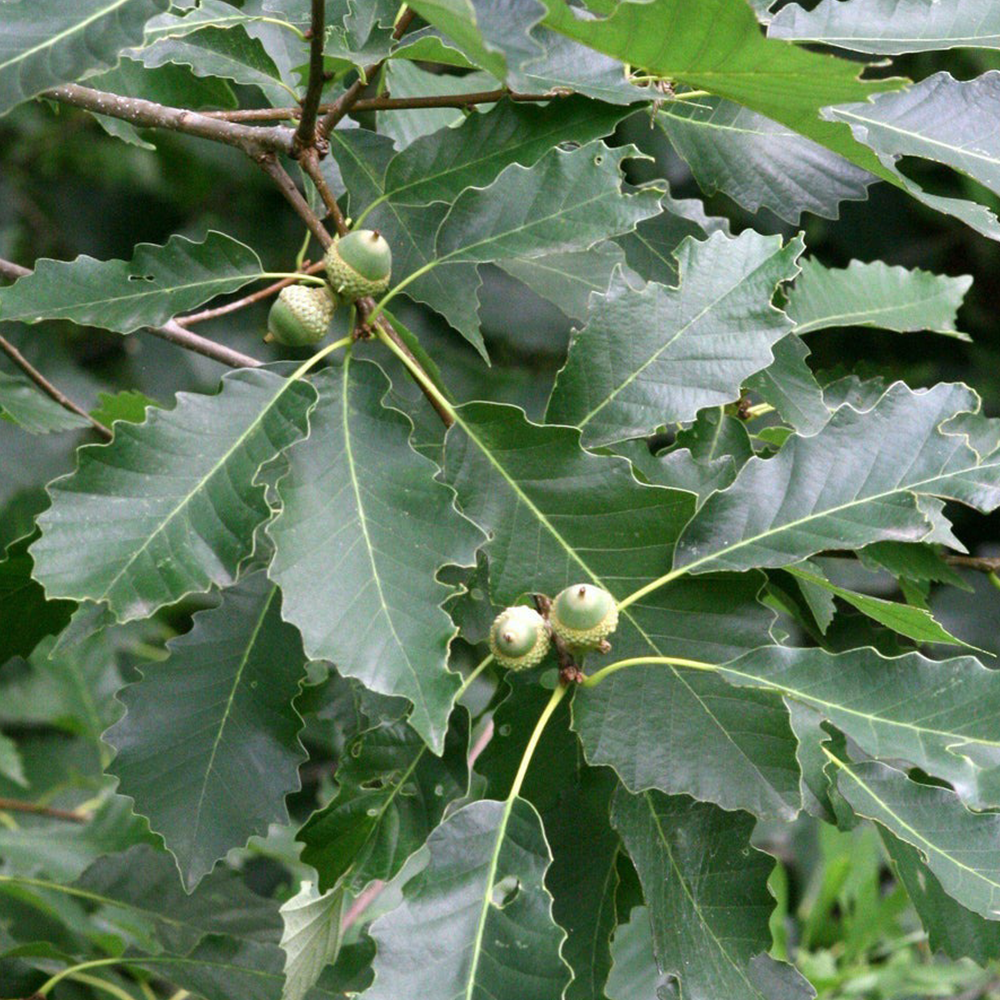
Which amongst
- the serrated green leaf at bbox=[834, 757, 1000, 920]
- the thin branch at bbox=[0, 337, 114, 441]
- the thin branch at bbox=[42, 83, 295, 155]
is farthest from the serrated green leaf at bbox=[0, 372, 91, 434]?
the serrated green leaf at bbox=[834, 757, 1000, 920]

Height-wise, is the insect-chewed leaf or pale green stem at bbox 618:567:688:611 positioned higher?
the insect-chewed leaf

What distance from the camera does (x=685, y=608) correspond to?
0.94 m

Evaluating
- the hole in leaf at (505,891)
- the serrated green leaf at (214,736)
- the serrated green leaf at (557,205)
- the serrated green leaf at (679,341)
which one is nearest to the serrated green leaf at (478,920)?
the hole in leaf at (505,891)

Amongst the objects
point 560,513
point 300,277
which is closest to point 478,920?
point 560,513

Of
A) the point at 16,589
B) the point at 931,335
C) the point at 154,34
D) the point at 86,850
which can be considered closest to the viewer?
the point at 154,34

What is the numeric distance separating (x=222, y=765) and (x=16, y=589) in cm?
29

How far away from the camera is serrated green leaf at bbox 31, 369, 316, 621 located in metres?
0.83

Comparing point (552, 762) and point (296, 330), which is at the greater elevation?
point (296, 330)

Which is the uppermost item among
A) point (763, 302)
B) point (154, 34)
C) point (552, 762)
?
point (154, 34)

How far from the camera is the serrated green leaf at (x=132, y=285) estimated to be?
3.18 feet

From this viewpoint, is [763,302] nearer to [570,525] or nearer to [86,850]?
[570,525]

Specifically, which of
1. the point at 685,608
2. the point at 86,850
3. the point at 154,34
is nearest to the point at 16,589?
the point at 154,34

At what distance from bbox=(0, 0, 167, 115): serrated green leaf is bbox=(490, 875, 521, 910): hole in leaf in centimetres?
61

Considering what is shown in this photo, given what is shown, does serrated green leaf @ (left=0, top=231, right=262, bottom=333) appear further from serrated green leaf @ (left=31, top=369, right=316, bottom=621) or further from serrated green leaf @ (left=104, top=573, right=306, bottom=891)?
serrated green leaf @ (left=104, top=573, right=306, bottom=891)
